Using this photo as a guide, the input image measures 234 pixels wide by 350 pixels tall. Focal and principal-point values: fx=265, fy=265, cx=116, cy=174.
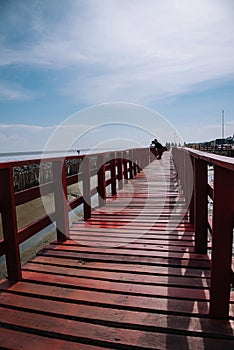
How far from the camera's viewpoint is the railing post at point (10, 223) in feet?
6.43

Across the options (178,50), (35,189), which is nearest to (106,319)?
(35,189)

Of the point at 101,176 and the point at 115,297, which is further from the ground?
the point at 101,176

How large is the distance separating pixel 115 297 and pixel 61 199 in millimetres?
1300

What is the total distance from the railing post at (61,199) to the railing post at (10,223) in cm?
74

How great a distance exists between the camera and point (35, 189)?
237 cm

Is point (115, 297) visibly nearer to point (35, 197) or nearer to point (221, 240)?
point (221, 240)

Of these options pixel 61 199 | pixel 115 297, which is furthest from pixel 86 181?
pixel 115 297

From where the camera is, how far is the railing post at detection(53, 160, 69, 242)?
2.71 meters

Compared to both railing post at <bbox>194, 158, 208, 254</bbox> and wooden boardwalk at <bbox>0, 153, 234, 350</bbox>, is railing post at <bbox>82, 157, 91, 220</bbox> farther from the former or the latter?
railing post at <bbox>194, 158, 208, 254</bbox>

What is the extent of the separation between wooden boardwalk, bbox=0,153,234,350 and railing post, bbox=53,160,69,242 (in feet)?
0.47

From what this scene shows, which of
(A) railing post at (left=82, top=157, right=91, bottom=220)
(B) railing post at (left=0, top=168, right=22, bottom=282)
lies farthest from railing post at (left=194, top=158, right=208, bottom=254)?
(A) railing post at (left=82, top=157, right=91, bottom=220)

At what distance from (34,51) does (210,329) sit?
22.4 ft

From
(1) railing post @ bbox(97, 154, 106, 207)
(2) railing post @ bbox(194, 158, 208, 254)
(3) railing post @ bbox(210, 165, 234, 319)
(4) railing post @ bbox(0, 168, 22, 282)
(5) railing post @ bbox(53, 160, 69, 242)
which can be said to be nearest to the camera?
(3) railing post @ bbox(210, 165, 234, 319)

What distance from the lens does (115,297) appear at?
1.80 metres
